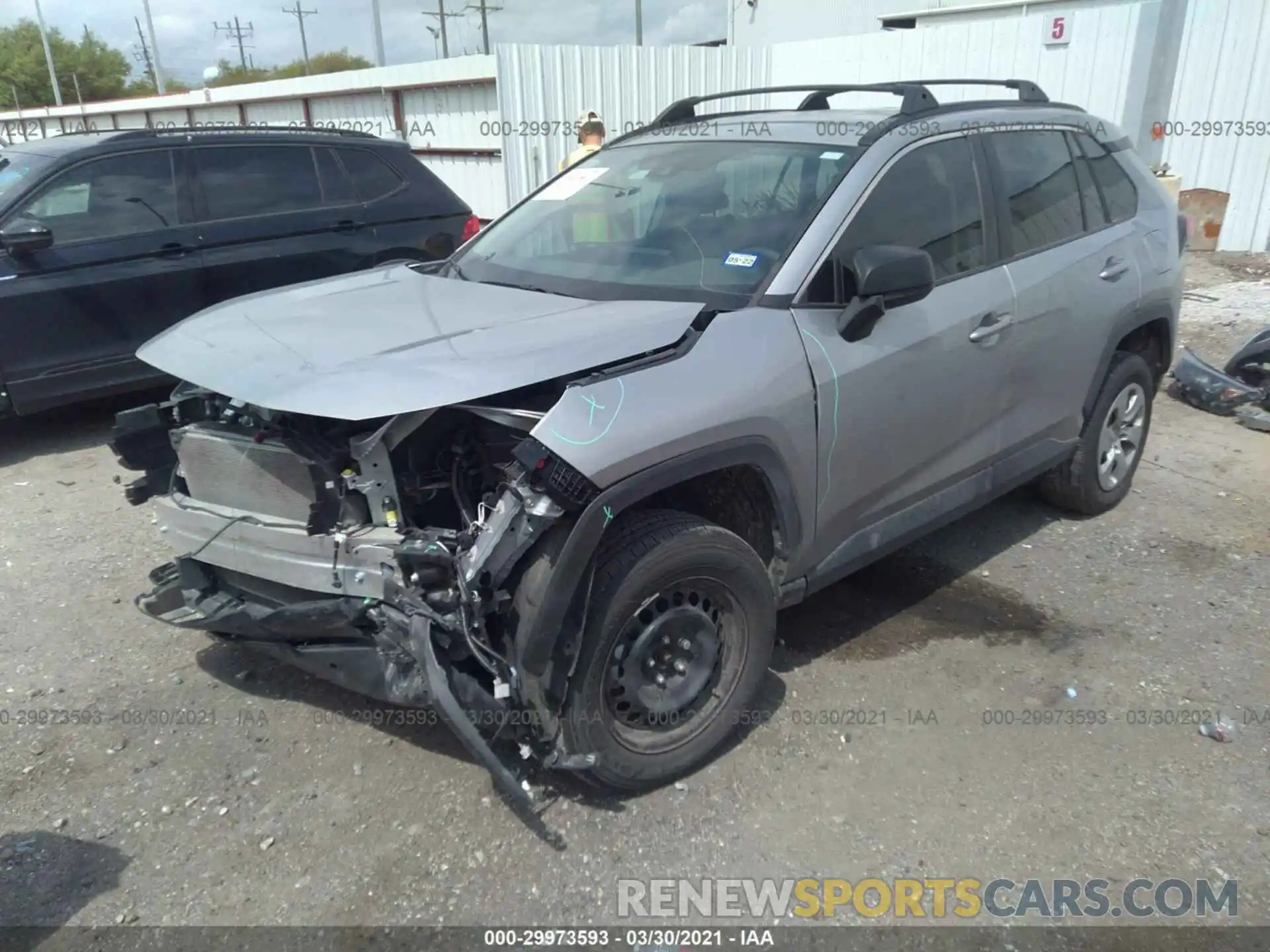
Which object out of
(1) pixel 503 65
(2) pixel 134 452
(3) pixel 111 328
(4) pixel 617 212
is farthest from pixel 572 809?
(1) pixel 503 65

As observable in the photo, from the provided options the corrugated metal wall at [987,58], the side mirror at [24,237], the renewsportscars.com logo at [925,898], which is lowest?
the renewsportscars.com logo at [925,898]

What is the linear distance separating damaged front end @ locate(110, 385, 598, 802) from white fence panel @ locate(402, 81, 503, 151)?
31.1ft

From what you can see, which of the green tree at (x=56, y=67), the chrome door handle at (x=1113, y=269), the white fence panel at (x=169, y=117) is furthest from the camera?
the green tree at (x=56, y=67)

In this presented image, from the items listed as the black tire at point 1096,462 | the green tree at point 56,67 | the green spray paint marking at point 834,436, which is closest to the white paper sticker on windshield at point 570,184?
the green spray paint marking at point 834,436

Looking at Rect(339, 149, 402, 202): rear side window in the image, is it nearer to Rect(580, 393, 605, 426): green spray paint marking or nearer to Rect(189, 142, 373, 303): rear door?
Rect(189, 142, 373, 303): rear door

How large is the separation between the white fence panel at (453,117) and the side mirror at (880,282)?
30.7 feet

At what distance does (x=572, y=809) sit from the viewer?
2986 mm

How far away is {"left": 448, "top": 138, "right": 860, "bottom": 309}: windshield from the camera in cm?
327

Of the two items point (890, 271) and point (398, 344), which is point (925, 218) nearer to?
point (890, 271)

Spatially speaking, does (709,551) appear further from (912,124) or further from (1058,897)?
(912,124)

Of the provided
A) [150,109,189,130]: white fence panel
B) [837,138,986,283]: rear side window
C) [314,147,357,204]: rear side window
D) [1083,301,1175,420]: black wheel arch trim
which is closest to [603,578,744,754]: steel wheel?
[837,138,986,283]: rear side window

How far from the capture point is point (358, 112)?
15445 mm

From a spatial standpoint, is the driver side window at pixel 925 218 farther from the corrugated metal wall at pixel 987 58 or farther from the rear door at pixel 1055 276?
the corrugated metal wall at pixel 987 58

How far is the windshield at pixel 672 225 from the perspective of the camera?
129 inches
